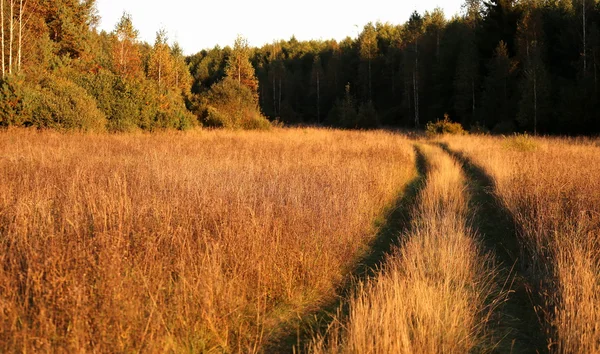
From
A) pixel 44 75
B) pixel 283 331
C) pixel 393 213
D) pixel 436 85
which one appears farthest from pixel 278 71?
pixel 283 331

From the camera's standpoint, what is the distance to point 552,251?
478cm

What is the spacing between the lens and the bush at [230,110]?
26.0 meters

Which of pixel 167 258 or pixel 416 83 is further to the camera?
pixel 416 83

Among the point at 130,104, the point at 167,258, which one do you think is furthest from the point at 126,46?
the point at 167,258

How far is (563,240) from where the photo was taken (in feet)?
15.4

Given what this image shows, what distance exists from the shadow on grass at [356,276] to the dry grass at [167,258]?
0.43 ft

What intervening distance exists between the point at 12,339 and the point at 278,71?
6835cm

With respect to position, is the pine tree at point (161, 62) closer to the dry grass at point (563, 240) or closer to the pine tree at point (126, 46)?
the pine tree at point (126, 46)

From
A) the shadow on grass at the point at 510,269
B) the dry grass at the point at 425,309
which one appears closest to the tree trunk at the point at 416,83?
the shadow on grass at the point at 510,269

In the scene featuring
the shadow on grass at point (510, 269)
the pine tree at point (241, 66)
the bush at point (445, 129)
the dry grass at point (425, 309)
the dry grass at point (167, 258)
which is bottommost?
the shadow on grass at point (510, 269)

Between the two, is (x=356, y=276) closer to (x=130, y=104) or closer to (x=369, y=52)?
(x=130, y=104)

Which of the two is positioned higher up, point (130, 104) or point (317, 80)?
point (317, 80)

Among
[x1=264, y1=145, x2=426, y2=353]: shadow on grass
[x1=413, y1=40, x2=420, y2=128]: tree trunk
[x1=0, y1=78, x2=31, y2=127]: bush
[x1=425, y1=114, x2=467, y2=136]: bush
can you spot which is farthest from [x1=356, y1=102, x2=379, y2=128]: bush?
[x1=264, y1=145, x2=426, y2=353]: shadow on grass

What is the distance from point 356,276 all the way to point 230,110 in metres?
23.5
